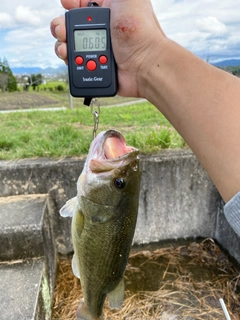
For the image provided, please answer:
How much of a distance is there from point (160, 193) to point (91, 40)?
1965mm

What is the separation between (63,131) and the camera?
3.85 meters

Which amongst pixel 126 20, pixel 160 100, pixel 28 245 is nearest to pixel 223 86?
pixel 160 100

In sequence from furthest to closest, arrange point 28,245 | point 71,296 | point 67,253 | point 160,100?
1. point 67,253
2. point 71,296
3. point 28,245
4. point 160,100

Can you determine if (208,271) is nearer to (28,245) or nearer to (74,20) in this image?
(28,245)

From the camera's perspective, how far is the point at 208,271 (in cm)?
325

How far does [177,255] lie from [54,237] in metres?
1.24

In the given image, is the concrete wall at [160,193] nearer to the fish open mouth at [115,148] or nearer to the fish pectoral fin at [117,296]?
the fish pectoral fin at [117,296]

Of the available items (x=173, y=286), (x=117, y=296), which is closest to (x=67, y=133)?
(x=173, y=286)

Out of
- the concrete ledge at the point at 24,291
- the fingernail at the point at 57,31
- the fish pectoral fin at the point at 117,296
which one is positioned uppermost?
the fingernail at the point at 57,31

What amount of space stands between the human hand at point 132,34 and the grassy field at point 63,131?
1.61 m

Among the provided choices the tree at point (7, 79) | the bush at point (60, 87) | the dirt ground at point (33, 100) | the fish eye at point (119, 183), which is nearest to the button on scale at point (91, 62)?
the fish eye at point (119, 183)

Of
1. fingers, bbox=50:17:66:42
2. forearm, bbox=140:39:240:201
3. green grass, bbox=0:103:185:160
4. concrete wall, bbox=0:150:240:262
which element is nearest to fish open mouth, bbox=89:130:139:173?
forearm, bbox=140:39:240:201

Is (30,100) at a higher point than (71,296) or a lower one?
higher

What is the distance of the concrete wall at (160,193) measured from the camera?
3.05 m
